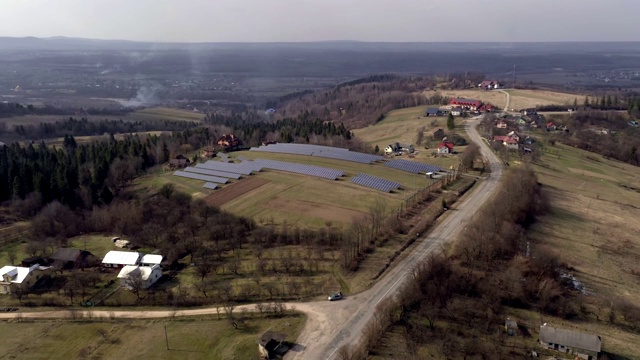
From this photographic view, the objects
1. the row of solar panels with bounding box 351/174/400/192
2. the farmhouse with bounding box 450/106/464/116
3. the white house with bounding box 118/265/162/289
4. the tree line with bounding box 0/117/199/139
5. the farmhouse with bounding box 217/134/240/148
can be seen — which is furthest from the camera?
the tree line with bounding box 0/117/199/139

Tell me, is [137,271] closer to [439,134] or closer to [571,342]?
[571,342]

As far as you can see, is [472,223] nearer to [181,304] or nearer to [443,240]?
[443,240]

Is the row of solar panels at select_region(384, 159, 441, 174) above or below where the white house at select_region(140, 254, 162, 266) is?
above

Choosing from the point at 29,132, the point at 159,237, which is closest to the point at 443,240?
the point at 159,237

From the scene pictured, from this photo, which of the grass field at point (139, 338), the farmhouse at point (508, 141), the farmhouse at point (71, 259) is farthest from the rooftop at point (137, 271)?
the farmhouse at point (508, 141)

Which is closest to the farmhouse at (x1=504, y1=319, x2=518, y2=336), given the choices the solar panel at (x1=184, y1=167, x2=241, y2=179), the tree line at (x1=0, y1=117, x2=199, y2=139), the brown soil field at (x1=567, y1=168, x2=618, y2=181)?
the solar panel at (x1=184, y1=167, x2=241, y2=179)

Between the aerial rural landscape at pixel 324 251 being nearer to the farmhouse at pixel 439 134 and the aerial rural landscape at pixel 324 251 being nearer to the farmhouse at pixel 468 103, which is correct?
the farmhouse at pixel 439 134

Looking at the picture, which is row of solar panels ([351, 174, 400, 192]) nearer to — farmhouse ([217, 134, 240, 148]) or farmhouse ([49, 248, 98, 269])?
farmhouse ([217, 134, 240, 148])
